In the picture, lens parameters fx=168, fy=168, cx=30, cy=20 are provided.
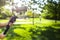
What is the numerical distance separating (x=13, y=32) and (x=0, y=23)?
208mm

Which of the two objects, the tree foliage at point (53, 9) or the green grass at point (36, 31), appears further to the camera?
the tree foliage at point (53, 9)

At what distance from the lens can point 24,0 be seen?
227cm

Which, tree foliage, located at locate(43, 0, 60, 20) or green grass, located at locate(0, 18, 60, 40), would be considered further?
tree foliage, located at locate(43, 0, 60, 20)

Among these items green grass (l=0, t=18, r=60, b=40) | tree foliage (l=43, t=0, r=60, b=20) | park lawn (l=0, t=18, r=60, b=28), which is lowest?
green grass (l=0, t=18, r=60, b=40)

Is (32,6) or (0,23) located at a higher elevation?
(32,6)

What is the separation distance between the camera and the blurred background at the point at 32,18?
223 centimetres

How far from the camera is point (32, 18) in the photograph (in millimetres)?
2291

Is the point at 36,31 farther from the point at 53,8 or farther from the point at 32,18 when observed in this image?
the point at 53,8

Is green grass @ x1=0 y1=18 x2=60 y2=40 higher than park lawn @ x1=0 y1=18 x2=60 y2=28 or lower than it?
lower

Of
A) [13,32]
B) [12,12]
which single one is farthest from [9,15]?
[13,32]

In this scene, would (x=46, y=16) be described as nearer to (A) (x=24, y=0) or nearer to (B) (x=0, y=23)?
(A) (x=24, y=0)

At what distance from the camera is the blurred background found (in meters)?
2.23

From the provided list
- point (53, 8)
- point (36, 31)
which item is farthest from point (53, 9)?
point (36, 31)

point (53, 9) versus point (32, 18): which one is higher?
point (53, 9)
